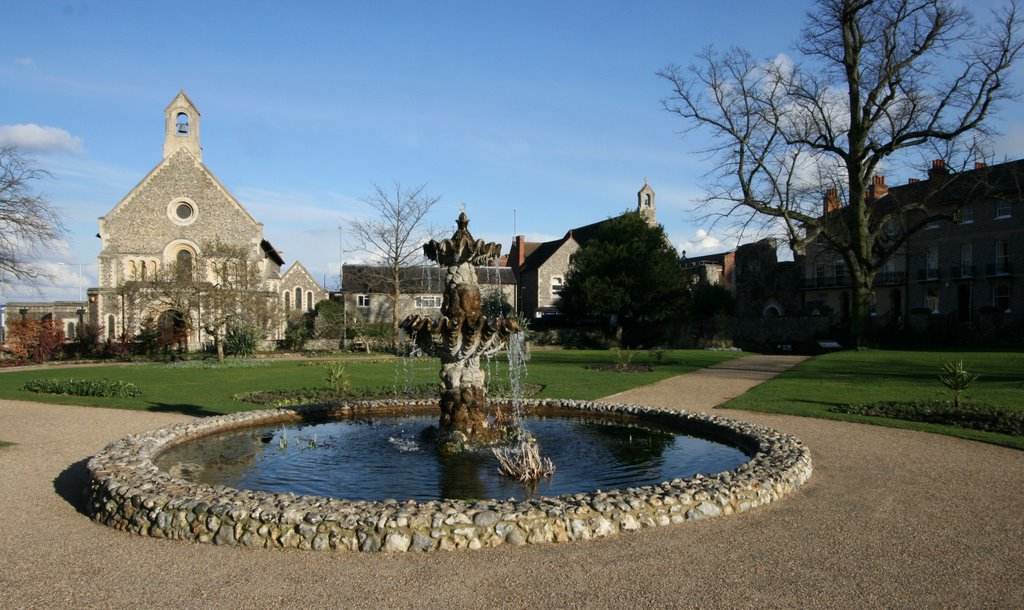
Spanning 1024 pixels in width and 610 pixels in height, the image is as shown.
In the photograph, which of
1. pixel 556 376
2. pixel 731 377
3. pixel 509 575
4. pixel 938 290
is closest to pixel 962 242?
pixel 938 290

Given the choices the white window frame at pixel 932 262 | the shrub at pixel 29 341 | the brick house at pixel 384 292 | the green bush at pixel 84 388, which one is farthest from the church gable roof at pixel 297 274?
the white window frame at pixel 932 262

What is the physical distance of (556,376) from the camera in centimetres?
2273

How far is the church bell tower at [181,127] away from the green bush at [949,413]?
133ft

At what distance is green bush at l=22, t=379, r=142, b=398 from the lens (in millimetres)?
18203

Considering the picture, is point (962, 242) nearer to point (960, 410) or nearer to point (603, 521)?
point (960, 410)

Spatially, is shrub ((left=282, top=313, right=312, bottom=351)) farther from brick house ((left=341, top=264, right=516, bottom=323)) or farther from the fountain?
the fountain

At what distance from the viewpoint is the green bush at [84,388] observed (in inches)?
717

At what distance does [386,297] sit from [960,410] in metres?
43.4

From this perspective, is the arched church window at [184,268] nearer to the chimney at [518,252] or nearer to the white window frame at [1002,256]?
the chimney at [518,252]

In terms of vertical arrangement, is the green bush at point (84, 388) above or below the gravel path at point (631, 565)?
above

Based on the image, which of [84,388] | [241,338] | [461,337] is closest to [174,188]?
[241,338]

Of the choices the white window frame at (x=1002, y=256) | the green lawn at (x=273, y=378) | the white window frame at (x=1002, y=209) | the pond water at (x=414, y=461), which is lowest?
the pond water at (x=414, y=461)

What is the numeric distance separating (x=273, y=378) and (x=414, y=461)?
563 inches

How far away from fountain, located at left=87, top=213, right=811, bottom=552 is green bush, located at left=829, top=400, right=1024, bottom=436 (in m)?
4.55
